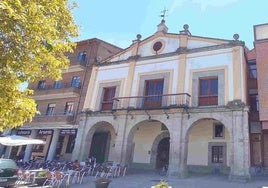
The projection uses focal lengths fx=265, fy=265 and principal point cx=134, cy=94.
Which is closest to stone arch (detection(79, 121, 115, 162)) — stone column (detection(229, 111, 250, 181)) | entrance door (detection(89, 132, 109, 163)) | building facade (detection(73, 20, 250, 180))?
building facade (detection(73, 20, 250, 180))

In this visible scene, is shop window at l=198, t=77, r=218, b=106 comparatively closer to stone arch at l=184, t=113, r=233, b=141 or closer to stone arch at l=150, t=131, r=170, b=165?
stone arch at l=184, t=113, r=233, b=141

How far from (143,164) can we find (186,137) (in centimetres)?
506

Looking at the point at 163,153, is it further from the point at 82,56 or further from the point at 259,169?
the point at 82,56

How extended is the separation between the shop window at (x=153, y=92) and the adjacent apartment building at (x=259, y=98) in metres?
6.07

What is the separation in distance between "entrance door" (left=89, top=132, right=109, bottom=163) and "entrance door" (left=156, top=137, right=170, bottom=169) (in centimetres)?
457

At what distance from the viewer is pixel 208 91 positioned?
653 inches

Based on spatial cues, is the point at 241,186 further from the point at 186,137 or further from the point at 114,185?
the point at 114,185

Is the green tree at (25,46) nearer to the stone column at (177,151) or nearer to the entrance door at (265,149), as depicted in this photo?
the stone column at (177,151)

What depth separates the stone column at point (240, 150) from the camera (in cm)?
1333

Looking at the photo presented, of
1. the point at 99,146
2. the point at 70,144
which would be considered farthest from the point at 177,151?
the point at 70,144

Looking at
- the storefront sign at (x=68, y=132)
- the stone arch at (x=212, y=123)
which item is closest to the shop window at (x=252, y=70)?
the stone arch at (x=212, y=123)

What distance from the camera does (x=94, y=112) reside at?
64.8ft

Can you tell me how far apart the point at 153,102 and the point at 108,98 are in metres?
4.19

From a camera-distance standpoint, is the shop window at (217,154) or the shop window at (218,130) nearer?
the shop window at (217,154)
